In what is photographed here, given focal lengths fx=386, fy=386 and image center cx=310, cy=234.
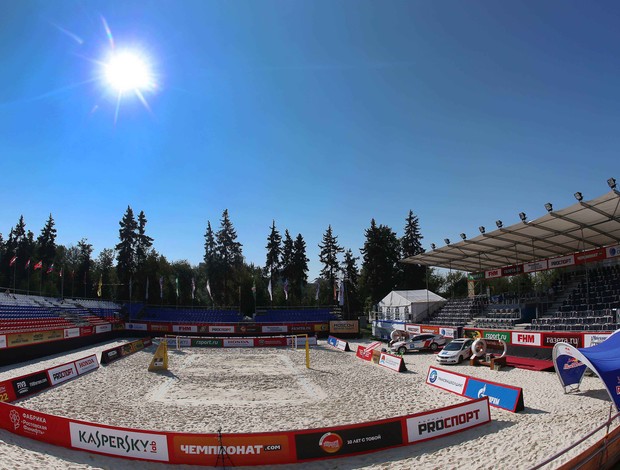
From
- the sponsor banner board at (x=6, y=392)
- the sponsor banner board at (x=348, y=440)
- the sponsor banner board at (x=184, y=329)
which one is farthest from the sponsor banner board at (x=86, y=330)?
the sponsor banner board at (x=348, y=440)

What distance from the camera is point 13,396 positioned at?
15.1m

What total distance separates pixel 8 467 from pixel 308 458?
22.2 feet

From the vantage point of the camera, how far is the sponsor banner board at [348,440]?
937 centimetres

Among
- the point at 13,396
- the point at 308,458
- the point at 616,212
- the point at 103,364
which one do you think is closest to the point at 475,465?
the point at 308,458

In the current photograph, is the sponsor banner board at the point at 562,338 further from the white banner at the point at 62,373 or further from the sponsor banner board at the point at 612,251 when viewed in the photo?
the white banner at the point at 62,373

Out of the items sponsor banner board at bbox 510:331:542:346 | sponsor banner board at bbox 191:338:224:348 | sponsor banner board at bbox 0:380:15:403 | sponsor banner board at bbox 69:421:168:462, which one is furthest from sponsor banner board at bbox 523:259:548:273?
sponsor banner board at bbox 0:380:15:403

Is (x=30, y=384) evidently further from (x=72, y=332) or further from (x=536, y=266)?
(x=536, y=266)

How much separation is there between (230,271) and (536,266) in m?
42.9

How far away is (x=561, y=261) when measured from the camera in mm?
29266

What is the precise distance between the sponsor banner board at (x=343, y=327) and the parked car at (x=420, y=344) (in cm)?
1255

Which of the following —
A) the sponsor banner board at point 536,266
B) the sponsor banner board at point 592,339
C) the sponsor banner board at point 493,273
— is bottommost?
the sponsor banner board at point 592,339

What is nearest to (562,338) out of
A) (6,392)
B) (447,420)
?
(447,420)

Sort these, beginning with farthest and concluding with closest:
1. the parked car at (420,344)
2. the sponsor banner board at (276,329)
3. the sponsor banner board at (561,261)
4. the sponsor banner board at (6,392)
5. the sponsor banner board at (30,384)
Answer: the sponsor banner board at (276,329), the parked car at (420,344), the sponsor banner board at (561,261), the sponsor banner board at (30,384), the sponsor banner board at (6,392)

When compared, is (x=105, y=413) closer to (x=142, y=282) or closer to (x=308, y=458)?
(x=308, y=458)
